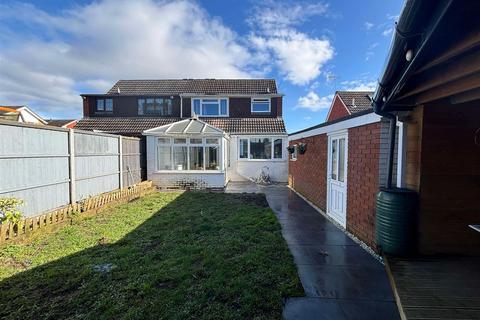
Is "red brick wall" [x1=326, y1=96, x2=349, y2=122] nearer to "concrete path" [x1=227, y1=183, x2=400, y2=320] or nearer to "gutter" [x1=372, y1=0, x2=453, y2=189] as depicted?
"concrete path" [x1=227, y1=183, x2=400, y2=320]

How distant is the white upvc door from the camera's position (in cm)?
600

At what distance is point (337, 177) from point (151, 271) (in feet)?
16.9

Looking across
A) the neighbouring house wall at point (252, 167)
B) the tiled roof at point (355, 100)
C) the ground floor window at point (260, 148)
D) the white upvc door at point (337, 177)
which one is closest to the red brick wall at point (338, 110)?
the tiled roof at point (355, 100)

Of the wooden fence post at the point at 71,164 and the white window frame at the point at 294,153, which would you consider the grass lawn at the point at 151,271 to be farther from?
the white window frame at the point at 294,153

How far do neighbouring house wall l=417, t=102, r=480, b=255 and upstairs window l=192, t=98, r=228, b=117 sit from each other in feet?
46.0

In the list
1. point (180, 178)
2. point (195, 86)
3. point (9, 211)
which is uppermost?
point (195, 86)

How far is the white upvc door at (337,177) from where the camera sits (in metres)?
6.00

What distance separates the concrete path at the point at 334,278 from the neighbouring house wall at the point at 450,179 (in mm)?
1060

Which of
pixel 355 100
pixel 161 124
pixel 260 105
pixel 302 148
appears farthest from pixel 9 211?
pixel 355 100

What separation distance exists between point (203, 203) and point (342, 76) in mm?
20275

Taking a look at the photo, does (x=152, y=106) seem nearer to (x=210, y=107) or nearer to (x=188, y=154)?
(x=210, y=107)

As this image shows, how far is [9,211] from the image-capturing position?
4711 mm

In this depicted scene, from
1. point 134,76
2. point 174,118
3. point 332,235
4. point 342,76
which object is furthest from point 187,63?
point 332,235

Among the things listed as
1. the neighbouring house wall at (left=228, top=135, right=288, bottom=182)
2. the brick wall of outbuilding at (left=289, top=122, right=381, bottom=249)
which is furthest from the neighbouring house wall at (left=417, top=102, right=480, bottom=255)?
the neighbouring house wall at (left=228, top=135, right=288, bottom=182)
